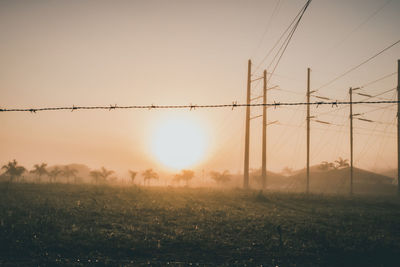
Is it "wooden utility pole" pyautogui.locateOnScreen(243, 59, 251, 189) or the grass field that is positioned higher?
"wooden utility pole" pyautogui.locateOnScreen(243, 59, 251, 189)

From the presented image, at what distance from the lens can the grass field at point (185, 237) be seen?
9.61m

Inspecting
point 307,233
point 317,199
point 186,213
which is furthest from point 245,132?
point 307,233

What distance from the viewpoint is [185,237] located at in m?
12.1

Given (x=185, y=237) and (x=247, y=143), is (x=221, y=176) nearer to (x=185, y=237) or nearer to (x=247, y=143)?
(x=247, y=143)

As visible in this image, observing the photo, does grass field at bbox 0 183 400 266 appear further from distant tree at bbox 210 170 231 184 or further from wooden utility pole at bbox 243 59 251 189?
distant tree at bbox 210 170 231 184

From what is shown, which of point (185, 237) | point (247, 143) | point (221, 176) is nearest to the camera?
point (185, 237)

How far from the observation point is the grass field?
961cm

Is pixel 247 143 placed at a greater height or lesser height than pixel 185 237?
greater

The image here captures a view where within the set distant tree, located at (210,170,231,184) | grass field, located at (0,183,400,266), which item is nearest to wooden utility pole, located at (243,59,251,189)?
grass field, located at (0,183,400,266)

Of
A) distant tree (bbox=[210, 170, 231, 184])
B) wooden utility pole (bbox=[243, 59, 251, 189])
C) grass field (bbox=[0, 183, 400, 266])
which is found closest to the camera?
grass field (bbox=[0, 183, 400, 266])

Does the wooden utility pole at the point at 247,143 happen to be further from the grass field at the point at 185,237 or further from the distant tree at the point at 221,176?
the distant tree at the point at 221,176

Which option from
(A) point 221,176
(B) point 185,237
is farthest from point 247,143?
(A) point 221,176

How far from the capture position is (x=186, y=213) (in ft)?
57.4

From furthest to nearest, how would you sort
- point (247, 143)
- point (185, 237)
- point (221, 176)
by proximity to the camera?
point (221, 176) → point (247, 143) → point (185, 237)
